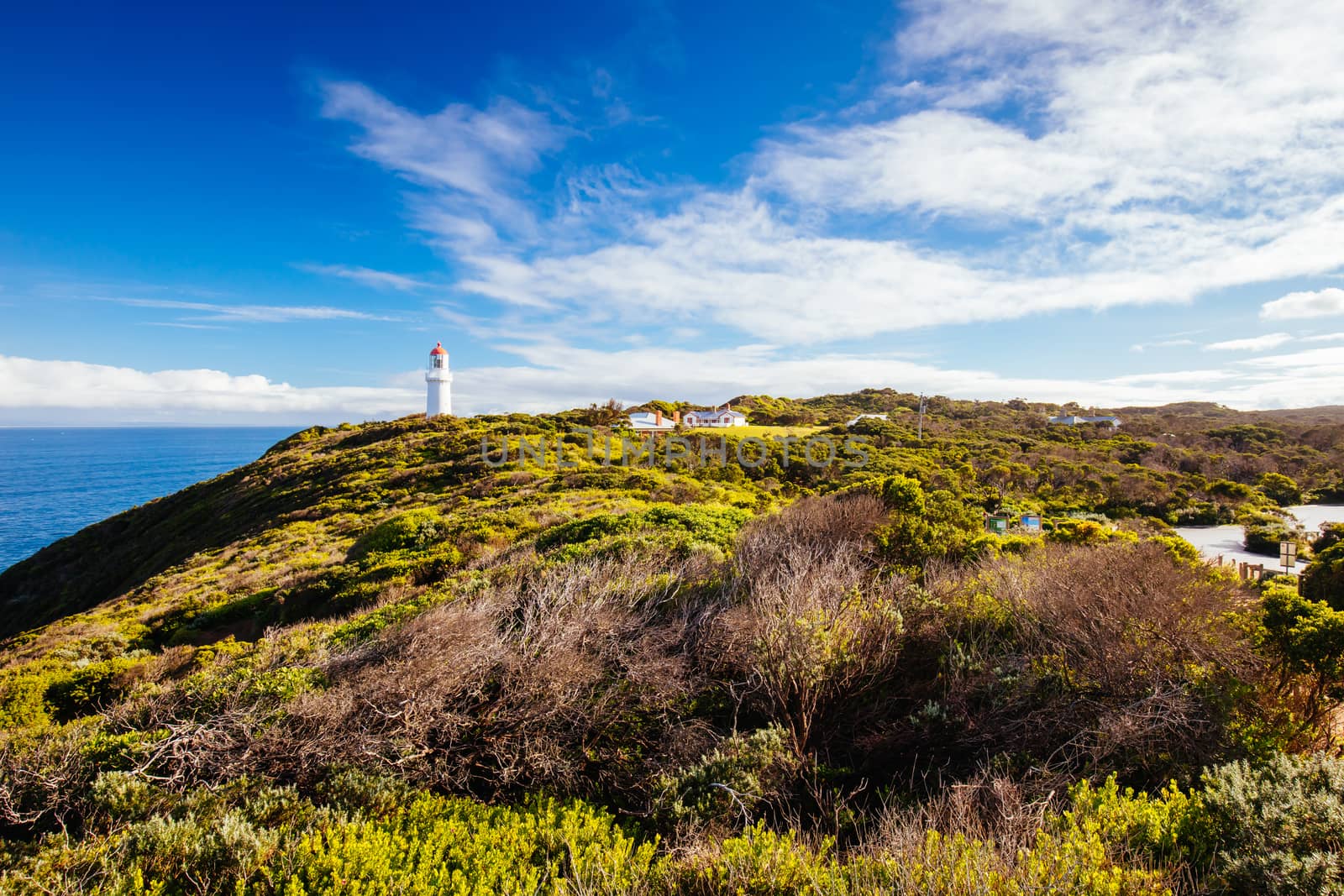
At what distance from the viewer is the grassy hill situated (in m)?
3.65

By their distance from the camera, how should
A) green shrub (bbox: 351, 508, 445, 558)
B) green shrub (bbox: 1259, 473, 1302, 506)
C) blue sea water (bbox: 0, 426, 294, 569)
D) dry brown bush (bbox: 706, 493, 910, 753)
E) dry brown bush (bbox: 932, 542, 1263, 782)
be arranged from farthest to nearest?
blue sea water (bbox: 0, 426, 294, 569) < green shrub (bbox: 1259, 473, 1302, 506) < green shrub (bbox: 351, 508, 445, 558) < dry brown bush (bbox: 706, 493, 910, 753) < dry brown bush (bbox: 932, 542, 1263, 782)

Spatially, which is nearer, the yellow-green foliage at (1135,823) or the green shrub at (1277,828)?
the green shrub at (1277,828)

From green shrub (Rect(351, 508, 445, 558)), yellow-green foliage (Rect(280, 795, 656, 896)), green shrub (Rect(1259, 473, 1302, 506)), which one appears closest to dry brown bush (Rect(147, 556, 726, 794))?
yellow-green foliage (Rect(280, 795, 656, 896))

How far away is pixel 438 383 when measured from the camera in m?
46.3

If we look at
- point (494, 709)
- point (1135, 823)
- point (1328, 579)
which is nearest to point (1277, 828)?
point (1135, 823)

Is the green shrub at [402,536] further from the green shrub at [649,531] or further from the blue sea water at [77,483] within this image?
the blue sea water at [77,483]

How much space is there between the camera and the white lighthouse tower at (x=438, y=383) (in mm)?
45938

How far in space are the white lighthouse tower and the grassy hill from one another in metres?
35.5

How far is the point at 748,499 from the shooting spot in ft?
71.1

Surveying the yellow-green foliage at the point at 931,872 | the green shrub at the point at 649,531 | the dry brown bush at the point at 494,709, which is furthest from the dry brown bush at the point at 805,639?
the green shrub at the point at 649,531

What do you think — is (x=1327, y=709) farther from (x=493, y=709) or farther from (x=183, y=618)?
(x=183, y=618)

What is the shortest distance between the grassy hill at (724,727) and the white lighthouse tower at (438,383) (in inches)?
1396

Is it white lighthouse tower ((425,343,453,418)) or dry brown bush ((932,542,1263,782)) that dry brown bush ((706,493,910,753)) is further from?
white lighthouse tower ((425,343,453,418))

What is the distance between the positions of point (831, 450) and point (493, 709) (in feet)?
110
